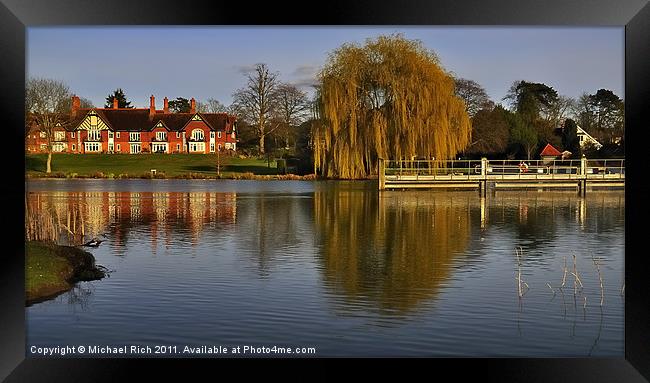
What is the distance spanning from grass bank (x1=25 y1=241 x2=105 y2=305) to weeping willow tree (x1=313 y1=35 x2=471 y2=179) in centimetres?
1606

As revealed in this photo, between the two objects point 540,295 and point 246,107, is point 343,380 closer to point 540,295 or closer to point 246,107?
point 540,295

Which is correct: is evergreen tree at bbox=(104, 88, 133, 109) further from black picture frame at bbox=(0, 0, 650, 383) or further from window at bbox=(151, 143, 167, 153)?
black picture frame at bbox=(0, 0, 650, 383)

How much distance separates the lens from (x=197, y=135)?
133ft

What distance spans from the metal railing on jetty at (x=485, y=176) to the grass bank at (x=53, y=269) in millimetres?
16678

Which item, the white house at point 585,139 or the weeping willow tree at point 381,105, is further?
the white house at point 585,139

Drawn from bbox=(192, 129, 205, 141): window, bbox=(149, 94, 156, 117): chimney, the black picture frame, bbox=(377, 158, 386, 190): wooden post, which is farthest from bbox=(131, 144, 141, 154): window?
the black picture frame

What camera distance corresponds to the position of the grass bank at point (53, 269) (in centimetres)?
765

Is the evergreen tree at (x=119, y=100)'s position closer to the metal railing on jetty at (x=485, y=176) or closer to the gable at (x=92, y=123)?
the gable at (x=92, y=123)

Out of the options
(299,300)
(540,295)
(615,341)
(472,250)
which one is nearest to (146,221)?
(472,250)

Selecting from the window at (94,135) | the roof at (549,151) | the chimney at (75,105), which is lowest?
the roof at (549,151)

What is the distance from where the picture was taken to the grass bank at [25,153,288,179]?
32.4m

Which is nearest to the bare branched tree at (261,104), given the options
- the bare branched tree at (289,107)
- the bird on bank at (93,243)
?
the bare branched tree at (289,107)

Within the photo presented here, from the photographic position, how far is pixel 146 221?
51.5 ft

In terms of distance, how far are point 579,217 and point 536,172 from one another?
35.0 feet
